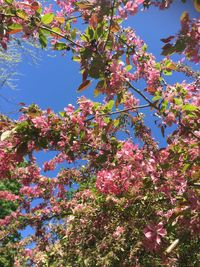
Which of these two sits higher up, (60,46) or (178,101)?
(60,46)

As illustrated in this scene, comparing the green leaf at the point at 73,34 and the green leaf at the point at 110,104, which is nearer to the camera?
the green leaf at the point at 110,104

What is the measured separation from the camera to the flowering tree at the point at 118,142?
2.74 metres

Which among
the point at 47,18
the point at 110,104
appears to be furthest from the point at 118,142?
the point at 47,18

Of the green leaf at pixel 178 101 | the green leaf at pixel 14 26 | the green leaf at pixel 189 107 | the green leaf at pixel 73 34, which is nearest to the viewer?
the green leaf at pixel 14 26

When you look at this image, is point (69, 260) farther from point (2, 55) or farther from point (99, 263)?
point (2, 55)

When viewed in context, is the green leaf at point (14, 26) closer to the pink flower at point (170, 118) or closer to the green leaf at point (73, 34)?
the green leaf at point (73, 34)

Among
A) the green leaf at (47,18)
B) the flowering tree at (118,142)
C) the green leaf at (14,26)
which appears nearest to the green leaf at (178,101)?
the flowering tree at (118,142)

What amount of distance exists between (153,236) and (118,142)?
110cm

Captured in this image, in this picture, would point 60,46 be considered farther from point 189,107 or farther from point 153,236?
point 153,236

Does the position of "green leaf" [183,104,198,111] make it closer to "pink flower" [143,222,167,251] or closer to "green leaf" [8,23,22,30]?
"pink flower" [143,222,167,251]

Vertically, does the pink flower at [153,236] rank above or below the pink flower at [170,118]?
below

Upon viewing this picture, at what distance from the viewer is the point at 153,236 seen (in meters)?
2.90

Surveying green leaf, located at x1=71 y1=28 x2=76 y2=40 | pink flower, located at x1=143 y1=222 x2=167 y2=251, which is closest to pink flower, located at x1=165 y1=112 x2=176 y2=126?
pink flower, located at x1=143 y1=222 x2=167 y2=251

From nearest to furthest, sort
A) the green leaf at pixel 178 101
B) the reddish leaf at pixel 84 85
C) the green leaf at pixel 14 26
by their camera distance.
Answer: the reddish leaf at pixel 84 85 → the green leaf at pixel 14 26 → the green leaf at pixel 178 101
